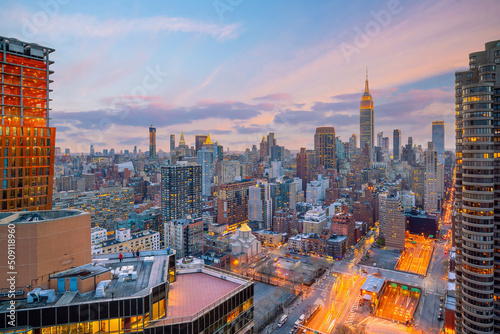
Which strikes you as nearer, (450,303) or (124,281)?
(124,281)

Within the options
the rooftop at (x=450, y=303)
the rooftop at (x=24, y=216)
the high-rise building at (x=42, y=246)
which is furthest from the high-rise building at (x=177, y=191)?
the high-rise building at (x=42, y=246)

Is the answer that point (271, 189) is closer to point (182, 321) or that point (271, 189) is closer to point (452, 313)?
point (452, 313)

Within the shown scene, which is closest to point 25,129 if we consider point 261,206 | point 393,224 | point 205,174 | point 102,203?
point 102,203

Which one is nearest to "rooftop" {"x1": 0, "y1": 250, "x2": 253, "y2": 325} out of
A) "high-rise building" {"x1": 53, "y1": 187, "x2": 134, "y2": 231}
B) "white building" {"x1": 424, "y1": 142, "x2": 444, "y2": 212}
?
"high-rise building" {"x1": 53, "y1": 187, "x2": 134, "y2": 231}

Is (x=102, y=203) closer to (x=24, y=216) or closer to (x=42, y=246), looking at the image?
(x=24, y=216)

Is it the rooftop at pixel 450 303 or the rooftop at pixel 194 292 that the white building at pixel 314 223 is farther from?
the rooftop at pixel 194 292

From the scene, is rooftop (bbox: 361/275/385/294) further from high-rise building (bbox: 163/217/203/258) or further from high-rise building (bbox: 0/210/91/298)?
high-rise building (bbox: 0/210/91/298)

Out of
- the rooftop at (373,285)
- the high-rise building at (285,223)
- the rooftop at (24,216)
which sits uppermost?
the rooftop at (24,216)
